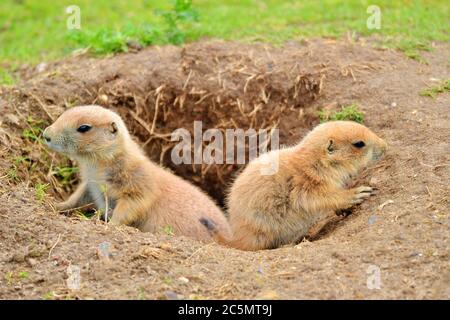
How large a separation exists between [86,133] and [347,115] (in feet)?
11.9

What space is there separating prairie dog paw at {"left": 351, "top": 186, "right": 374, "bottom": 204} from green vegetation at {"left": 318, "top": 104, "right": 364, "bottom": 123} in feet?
5.55

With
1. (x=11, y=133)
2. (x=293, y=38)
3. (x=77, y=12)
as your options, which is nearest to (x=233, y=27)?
(x=293, y=38)

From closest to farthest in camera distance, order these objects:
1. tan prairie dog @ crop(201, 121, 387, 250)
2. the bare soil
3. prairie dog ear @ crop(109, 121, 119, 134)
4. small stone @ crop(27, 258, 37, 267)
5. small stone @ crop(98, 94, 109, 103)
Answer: the bare soil → small stone @ crop(27, 258, 37, 267) → tan prairie dog @ crop(201, 121, 387, 250) → prairie dog ear @ crop(109, 121, 119, 134) → small stone @ crop(98, 94, 109, 103)

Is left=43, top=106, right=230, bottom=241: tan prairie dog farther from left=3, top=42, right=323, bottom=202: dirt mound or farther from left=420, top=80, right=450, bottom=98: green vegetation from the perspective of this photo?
left=420, top=80, right=450, bottom=98: green vegetation

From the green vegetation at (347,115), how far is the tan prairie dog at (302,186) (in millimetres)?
1217

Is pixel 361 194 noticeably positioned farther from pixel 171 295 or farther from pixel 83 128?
pixel 83 128

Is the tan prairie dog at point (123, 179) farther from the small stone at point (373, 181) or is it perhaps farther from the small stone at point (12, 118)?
the small stone at point (373, 181)

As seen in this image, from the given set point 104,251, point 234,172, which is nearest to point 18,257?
point 104,251

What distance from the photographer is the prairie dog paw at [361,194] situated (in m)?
7.77

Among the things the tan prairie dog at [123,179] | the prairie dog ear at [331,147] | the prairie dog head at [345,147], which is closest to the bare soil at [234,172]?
the prairie dog head at [345,147]

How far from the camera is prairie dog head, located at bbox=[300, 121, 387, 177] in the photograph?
7980mm

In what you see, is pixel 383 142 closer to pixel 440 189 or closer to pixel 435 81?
pixel 440 189

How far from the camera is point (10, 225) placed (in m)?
6.80

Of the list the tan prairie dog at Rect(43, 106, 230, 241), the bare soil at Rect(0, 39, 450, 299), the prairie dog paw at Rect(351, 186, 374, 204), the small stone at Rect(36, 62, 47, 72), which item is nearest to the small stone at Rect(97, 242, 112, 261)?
the bare soil at Rect(0, 39, 450, 299)
